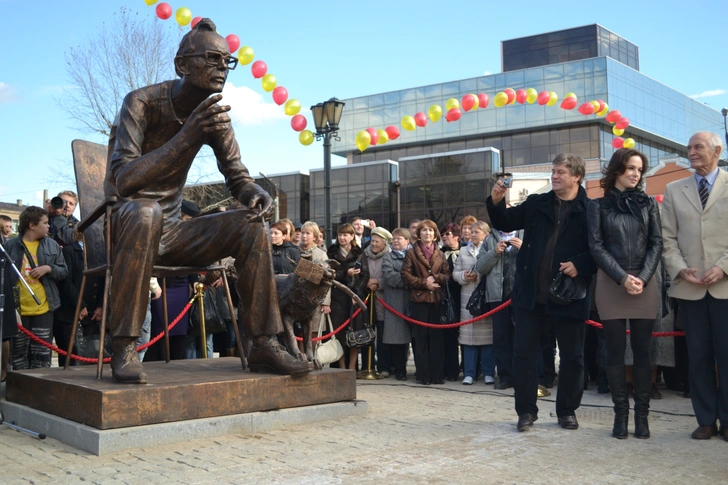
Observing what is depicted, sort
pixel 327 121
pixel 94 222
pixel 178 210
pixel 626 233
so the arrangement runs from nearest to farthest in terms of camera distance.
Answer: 1. pixel 626 233
2. pixel 178 210
3. pixel 94 222
4. pixel 327 121

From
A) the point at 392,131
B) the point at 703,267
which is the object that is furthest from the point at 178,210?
the point at 392,131

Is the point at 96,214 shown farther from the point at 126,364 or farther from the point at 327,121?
the point at 327,121

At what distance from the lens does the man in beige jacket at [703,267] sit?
5043mm

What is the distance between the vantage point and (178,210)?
212 inches

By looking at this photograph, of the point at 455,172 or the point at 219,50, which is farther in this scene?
the point at 455,172

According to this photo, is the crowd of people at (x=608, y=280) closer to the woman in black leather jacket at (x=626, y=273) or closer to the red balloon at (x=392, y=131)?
the woman in black leather jacket at (x=626, y=273)

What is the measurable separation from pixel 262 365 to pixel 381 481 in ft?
6.25

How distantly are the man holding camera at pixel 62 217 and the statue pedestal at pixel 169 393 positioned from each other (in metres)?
2.60

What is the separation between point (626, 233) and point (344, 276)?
15.3ft

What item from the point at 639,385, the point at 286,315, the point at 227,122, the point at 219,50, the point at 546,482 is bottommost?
the point at 546,482

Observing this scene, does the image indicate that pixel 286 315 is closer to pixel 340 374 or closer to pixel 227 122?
pixel 340 374

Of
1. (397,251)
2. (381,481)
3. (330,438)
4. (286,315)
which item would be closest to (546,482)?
(381,481)

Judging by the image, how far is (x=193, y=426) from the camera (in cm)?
456

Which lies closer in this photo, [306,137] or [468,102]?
[306,137]
